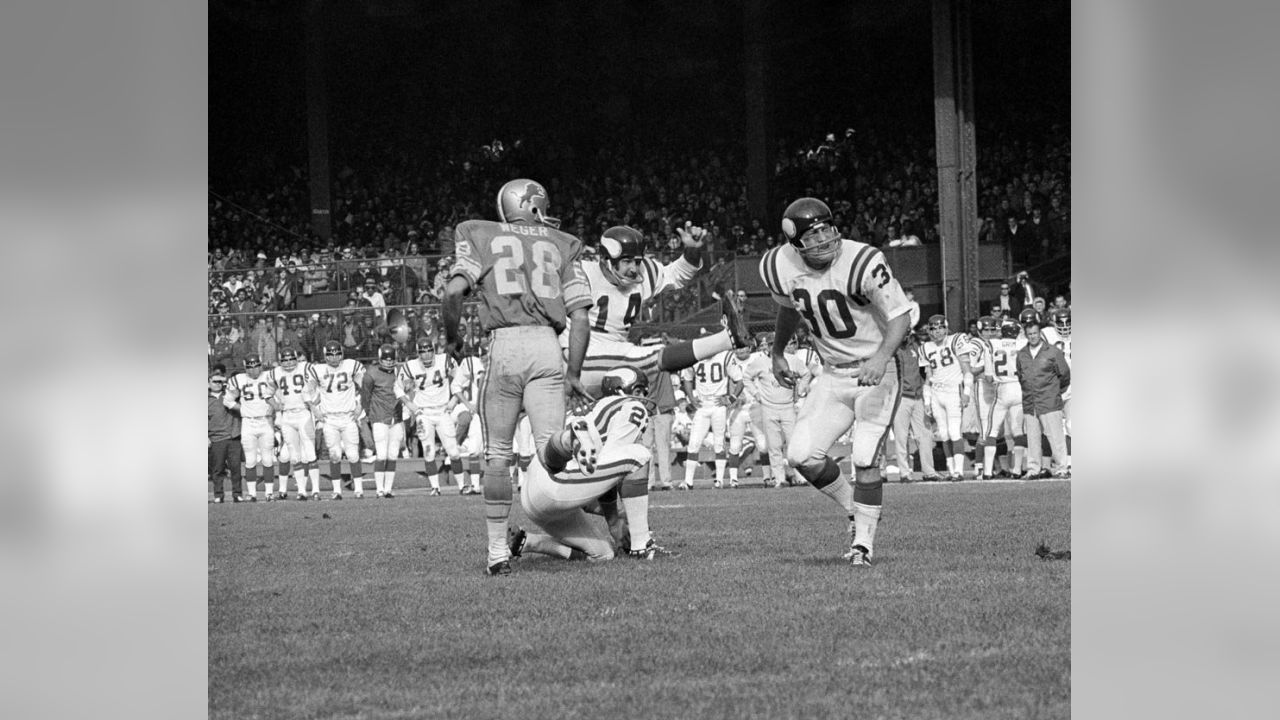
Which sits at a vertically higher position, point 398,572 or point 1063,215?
point 1063,215

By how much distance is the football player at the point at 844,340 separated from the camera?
6.77 m

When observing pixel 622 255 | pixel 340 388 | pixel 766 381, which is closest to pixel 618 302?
pixel 622 255

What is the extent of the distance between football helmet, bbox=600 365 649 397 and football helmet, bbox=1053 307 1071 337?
324 inches

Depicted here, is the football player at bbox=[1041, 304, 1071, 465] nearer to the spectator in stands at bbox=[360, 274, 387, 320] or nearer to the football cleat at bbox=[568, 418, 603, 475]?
the spectator in stands at bbox=[360, 274, 387, 320]

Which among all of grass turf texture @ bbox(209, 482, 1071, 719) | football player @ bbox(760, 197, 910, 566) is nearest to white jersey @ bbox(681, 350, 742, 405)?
grass turf texture @ bbox(209, 482, 1071, 719)

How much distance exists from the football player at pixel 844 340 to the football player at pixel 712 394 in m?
8.18

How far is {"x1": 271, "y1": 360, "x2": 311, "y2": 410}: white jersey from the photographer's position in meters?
15.5

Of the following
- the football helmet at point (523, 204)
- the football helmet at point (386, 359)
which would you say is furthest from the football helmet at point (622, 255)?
the football helmet at point (386, 359)

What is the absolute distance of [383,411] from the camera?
15.1 meters

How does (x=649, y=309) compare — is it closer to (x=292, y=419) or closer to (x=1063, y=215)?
(x=292, y=419)

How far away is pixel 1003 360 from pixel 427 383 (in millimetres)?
5873
